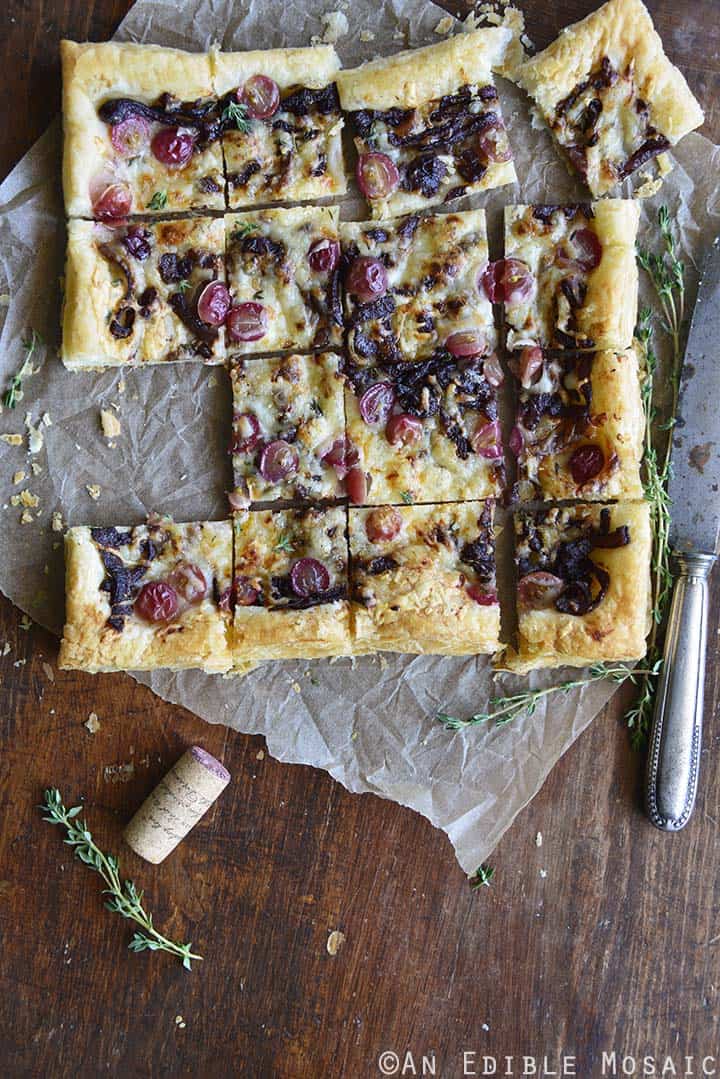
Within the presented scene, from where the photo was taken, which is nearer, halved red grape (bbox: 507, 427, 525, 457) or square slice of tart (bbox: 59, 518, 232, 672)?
square slice of tart (bbox: 59, 518, 232, 672)

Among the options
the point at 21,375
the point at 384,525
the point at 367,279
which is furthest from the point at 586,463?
the point at 21,375

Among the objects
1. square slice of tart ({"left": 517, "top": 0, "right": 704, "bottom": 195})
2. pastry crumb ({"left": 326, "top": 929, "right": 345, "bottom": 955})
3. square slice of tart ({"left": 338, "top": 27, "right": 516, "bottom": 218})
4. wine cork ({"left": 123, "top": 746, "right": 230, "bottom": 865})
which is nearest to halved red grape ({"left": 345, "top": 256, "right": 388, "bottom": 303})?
square slice of tart ({"left": 338, "top": 27, "right": 516, "bottom": 218})

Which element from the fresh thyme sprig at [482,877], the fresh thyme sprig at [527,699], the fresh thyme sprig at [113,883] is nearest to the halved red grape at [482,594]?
the fresh thyme sprig at [527,699]

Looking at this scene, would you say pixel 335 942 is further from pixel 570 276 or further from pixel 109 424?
pixel 570 276

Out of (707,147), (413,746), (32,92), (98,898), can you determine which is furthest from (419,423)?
(98,898)

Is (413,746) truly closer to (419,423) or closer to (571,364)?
(419,423)

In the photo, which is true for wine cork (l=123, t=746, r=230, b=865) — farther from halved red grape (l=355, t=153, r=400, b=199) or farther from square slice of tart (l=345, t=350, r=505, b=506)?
halved red grape (l=355, t=153, r=400, b=199)

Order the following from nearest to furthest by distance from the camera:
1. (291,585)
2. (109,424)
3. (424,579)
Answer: (424,579), (291,585), (109,424)
